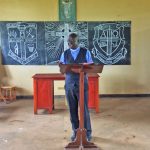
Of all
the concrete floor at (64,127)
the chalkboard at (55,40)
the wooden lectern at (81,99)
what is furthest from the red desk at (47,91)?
the wooden lectern at (81,99)

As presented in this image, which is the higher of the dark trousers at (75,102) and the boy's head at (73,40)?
the boy's head at (73,40)

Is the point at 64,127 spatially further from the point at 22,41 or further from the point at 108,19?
the point at 108,19

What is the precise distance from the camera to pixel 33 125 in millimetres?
5188

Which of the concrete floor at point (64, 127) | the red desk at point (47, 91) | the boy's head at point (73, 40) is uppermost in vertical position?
the boy's head at point (73, 40)

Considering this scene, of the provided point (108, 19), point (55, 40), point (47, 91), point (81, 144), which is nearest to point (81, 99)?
point (81, 144)

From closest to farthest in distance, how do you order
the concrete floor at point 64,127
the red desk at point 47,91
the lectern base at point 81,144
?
the lectern base at point 81,144 < the concrete floor at point 64,127 < the red desk at point 47,91

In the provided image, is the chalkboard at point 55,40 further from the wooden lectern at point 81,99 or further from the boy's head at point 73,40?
the wooden lectern at point 81,99

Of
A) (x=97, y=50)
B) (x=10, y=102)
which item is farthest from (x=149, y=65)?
(x=10, y=102)

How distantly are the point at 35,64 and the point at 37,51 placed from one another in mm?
310

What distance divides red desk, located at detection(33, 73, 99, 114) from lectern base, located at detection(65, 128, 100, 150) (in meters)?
1.95

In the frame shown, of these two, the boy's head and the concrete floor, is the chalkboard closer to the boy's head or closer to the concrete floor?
the concrete floor

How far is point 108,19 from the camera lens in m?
7.31

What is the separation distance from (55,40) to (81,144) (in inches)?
148

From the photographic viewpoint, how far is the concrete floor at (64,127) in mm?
4246
